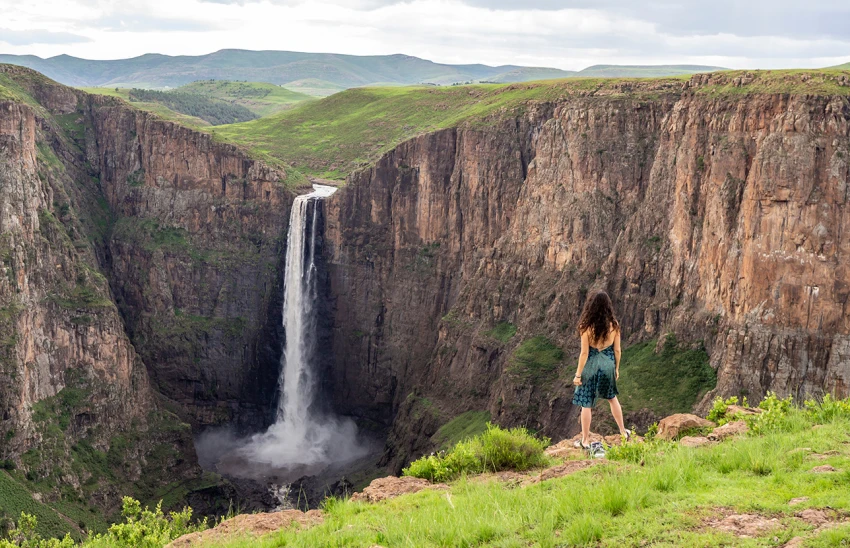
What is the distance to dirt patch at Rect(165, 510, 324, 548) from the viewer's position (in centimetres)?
1588

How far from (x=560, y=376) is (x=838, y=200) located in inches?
788

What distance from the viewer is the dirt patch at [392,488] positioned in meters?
17.1

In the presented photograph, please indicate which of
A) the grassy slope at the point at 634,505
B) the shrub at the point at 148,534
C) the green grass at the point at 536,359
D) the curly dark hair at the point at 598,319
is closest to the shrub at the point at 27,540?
the shrub at the point at 148,534

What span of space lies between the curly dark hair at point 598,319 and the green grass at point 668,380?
29932 mm

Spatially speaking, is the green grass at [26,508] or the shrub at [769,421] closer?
the shrub at [769,421]

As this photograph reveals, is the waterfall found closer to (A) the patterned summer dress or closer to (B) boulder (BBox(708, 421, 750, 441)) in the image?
(A) the patterned summer dress

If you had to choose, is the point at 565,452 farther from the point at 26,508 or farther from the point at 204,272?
the point at 204,272

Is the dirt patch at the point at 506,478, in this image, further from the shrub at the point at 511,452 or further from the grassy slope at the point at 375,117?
the grassy slope at the point at 375,117

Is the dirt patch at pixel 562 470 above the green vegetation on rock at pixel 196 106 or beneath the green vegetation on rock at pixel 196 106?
beneath

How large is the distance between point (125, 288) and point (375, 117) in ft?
117

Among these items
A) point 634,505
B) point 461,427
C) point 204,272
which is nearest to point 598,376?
point 634,505

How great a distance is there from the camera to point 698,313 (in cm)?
4809

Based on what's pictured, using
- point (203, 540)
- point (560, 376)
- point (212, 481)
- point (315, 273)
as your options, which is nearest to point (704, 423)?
point (203, 540)

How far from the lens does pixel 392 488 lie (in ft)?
57.7
